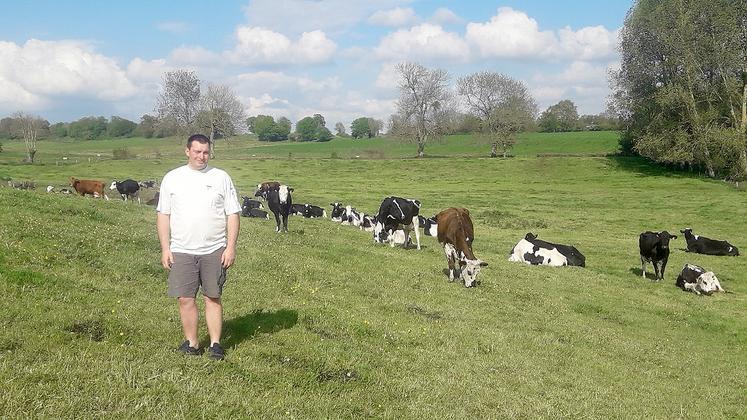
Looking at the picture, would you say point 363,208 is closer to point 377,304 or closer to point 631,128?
point 377,304

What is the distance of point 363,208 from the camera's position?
3784 cm

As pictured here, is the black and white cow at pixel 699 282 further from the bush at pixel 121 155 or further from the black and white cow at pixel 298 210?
the bush at pixel 121 155

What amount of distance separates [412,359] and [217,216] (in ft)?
12.1

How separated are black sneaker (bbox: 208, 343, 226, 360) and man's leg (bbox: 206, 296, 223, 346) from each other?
7cm

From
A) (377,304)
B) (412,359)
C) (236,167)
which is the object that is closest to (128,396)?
(412,359)

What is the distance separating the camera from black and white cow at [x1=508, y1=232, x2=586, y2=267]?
22250mm

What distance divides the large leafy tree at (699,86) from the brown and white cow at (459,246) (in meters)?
45.3

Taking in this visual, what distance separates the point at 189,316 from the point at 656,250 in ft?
60.7

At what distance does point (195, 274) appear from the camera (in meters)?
7.01

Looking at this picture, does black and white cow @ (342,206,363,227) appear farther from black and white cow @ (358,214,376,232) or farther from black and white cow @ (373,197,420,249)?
black and white cow @ (373,197,420,249)

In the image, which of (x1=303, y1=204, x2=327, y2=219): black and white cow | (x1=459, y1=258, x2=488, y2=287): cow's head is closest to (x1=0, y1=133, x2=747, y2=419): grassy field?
(x1=459, y1=258, x2=488, y2=287): cow's head

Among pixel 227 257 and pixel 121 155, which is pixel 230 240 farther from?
pixel 121 155

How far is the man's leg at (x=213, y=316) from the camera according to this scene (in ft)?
23.7

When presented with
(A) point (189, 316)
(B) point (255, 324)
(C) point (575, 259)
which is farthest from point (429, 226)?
(A) point (189, 316)
